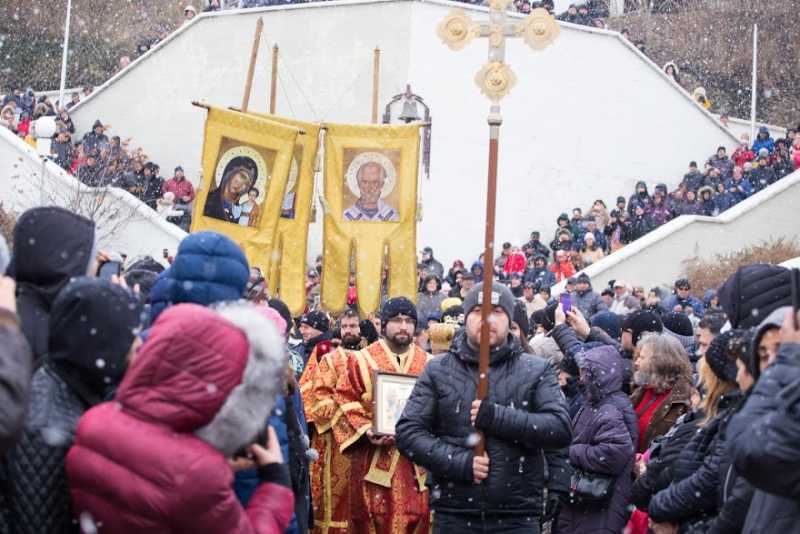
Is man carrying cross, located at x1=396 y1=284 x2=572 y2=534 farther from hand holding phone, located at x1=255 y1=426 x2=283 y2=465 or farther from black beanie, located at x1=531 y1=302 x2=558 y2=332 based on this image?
black beanie, located at x1=531 y1=302 x2=558 y2=332

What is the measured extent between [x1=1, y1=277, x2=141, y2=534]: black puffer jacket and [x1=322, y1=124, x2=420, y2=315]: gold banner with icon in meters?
11.0

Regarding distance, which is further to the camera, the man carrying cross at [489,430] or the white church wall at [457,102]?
the white church wall at [457,102]

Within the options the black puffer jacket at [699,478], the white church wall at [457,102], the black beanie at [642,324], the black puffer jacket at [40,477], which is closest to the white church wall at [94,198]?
the white church wall at [457,102]

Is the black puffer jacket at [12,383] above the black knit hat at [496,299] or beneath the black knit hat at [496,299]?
beneath

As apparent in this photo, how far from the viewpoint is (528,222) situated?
94.6 ft

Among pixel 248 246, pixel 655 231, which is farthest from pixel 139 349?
pixel 655 231

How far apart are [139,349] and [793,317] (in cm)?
197

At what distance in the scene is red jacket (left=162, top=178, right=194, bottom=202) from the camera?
1097 inches

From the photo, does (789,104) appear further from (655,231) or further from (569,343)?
(569,343)

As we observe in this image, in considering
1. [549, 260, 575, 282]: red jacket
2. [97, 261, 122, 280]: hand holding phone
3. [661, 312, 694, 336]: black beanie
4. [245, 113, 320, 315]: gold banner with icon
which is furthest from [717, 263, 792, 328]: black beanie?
[549, 260, 575, 282]: red jacket

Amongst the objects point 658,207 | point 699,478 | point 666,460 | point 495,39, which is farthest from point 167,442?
point 658,207

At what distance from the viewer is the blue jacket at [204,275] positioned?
5.19 m

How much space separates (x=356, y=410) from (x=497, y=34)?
2687 mm

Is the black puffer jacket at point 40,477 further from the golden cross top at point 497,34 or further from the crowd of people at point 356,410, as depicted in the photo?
the golden cross top at point 497,34
